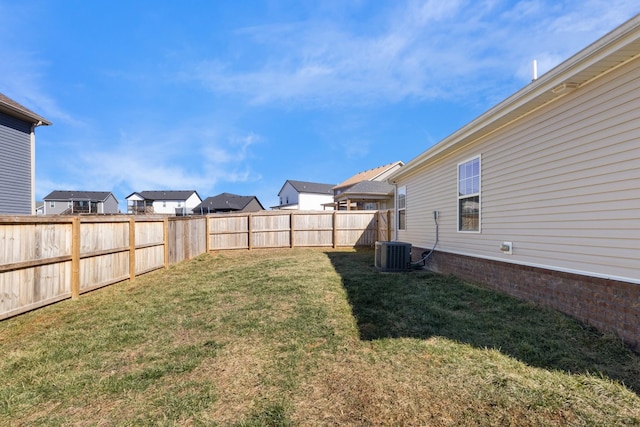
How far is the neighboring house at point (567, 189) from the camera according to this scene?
3.18 metres

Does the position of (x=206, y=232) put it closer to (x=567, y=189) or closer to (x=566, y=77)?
(x=567, y=189)

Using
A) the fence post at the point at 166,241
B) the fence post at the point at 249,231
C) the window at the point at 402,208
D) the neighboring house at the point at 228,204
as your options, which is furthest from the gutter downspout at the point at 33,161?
the neighboring house at the point at 228,204

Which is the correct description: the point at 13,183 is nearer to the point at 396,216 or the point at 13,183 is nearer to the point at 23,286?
the point at 23,286

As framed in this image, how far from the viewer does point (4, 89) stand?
10.7m

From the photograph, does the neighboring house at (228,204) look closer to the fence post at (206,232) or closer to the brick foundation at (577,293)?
the fence post at (206,232)

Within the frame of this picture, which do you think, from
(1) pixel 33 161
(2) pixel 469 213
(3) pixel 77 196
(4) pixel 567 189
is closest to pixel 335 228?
(2) pixel 469 213

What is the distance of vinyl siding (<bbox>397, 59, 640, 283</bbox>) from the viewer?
322cm

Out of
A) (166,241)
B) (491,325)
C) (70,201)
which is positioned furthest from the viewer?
(70,201)

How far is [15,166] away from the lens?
10.3m

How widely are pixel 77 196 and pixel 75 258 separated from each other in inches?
2095

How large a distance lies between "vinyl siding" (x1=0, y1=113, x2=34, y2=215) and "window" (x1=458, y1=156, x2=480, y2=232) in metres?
14.2

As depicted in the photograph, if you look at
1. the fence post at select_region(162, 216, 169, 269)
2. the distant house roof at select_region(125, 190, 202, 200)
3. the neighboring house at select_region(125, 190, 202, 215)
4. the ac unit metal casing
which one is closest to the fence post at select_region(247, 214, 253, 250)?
the fence post at select_region(162, 216, 169, 269)

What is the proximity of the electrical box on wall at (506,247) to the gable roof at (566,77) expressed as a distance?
2.20 metres

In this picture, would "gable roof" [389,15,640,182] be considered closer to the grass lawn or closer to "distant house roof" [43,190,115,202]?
the grass lawn
